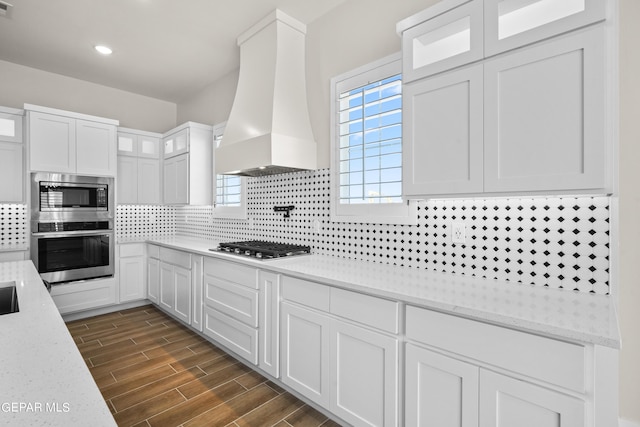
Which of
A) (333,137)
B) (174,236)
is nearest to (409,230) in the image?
(333,137)

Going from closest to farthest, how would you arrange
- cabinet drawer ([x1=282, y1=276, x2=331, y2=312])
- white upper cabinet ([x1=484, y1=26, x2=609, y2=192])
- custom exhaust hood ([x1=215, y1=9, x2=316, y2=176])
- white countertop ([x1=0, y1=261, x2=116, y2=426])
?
white countertop ([x1=0, y1=261, x2=116, y2=426]) < white upper cabinet ([x1=484, y1=26, x2=609, y2=192]) < cabinet drawer ([x1=282, y1=276, x2=331, y2=312]) < custom exhaust hood ([x1=215, y1=9, x2=316, y2=176])

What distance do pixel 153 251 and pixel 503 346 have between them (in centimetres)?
394

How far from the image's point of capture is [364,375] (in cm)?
167

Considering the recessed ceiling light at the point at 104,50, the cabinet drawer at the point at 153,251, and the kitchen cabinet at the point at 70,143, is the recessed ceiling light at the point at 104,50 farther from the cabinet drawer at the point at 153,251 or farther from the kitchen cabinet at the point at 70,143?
the cabinet drawer at the point at 153,251

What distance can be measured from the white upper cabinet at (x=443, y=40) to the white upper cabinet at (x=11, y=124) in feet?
12.7

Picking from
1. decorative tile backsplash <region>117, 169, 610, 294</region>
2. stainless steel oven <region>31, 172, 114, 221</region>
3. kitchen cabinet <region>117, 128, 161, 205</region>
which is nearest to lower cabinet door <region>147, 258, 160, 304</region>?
stainless steel oven <region>31, 172, 114, 221</region>

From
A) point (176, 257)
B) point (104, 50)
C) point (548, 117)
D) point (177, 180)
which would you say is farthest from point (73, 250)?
point (548, 117)

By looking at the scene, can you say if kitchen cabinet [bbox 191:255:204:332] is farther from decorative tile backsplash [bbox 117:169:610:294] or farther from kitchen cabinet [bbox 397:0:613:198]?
kitchen cabinet [bbox 397:0:613:198]

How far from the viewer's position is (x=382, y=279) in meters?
1.79

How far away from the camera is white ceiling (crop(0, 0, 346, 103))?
8.54ft

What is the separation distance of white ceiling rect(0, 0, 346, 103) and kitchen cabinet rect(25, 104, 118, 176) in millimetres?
603

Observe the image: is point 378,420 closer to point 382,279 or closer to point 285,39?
point 382,279

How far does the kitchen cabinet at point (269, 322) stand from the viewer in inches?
86.4

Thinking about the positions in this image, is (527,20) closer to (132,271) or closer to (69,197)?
(69,197)
